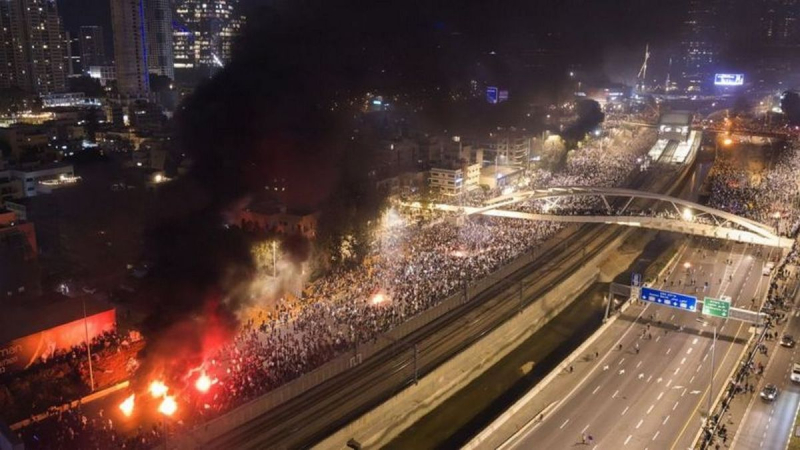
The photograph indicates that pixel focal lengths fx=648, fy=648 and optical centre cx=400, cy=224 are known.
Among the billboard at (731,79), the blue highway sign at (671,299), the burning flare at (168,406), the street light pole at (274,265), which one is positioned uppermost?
the billboard at (731,79)

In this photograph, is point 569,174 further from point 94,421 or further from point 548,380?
point 94,421

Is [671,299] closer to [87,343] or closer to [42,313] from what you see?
[87,343]

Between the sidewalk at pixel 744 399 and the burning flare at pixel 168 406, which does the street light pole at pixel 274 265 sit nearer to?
the burning flare at pixel 168 406

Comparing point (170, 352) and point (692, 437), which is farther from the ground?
point (170, 352)

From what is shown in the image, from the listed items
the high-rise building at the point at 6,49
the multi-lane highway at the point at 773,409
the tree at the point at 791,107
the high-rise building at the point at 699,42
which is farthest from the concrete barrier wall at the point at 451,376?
the high-rise building at the point at 699,42

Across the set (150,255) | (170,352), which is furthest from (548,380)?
(150,255)
